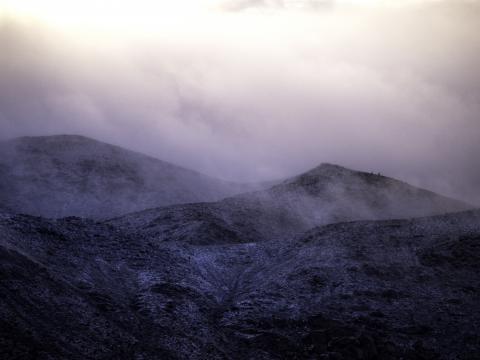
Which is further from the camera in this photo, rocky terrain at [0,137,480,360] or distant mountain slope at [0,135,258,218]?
distant mountain slope at [0,135,258,218]

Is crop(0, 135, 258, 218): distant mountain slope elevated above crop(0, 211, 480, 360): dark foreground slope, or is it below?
above

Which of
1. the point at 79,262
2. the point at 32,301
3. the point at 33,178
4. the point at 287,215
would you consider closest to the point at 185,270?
the point at 79,262

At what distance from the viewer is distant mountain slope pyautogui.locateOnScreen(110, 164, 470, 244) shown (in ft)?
200

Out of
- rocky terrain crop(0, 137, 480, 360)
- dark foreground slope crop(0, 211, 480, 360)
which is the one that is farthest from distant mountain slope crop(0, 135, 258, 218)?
dark foreground slope crop(0, 211, 480, 360)

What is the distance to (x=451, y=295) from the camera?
126ft

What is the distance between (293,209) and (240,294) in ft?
121

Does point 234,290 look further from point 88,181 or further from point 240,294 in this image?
point 88,181

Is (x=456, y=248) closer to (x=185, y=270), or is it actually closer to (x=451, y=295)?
(x=451, y=295)

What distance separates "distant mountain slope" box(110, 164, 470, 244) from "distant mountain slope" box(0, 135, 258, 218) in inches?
572

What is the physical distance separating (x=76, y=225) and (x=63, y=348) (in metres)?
20.3

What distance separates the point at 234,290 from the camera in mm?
41219

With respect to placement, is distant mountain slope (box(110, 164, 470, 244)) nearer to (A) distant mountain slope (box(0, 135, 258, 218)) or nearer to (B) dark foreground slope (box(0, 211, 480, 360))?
(B) dark foreground slope (box(0, 211, 480, 360))

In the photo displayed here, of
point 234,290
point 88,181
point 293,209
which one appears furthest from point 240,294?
point 88,181

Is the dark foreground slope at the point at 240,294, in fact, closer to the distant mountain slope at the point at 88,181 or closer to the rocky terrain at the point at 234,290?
the rocky terrain at the point at 234,290
